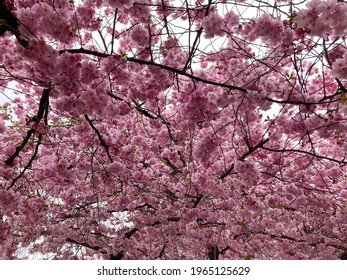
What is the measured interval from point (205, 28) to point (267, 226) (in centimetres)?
511

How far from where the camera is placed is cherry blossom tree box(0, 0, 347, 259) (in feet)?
10.3

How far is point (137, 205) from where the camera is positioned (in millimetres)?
7820

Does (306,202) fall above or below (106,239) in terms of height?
above

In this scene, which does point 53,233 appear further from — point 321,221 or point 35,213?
point 321,221

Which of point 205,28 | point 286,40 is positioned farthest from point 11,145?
point 286,40

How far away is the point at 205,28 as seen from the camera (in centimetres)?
354

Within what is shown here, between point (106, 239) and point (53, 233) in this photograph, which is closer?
point (53, 233)

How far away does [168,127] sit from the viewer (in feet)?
17.6

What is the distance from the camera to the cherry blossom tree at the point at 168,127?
10.3ft

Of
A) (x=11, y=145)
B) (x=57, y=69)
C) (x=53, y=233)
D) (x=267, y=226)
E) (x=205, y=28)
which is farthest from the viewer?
(x=53, y=233)

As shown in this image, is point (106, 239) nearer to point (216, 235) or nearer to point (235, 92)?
point (216, 235)
